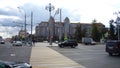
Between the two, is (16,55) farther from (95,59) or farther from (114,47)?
(114,47)

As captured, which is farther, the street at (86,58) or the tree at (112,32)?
the tree at (112,32)

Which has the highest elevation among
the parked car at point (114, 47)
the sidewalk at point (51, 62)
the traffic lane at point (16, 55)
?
the parked car at point (114, 47)

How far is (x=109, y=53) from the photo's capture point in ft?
137

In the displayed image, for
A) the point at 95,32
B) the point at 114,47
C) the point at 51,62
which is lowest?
the point at 51,62

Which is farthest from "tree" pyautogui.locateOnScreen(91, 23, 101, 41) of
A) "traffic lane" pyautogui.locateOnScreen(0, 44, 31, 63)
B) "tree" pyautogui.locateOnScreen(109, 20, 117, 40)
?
"traffic lane" pyautogui.locateOnScreen(0, 44, 31, 63)

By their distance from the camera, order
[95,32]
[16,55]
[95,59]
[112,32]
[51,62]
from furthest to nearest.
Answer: [95,32] → [112,32] → [16,55] → [95,59] → [51,62]

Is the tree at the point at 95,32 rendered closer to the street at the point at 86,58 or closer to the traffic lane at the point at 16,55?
the traffic lane at the point at 16,55

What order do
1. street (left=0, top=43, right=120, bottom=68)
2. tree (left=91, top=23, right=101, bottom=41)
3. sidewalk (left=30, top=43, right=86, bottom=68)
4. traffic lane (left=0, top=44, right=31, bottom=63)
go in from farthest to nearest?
tree (left=91, top=23, right=101, bottom=41), traffic lane (left=0, top=44, right=31, bottom=63), street (left=0, top=43, right=120, bottom=68), sidewalk (left=30, top=43, right=86, bottom=68)

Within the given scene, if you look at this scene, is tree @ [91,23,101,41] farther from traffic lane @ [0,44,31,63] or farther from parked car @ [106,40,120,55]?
parked car @ [106,40,120,55]

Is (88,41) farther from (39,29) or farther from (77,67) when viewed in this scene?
(39,29)

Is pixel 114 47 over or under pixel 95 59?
over

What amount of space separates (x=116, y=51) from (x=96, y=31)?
94203mm

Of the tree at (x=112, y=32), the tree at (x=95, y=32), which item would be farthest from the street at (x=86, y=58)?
the tree at (x=95, y=32)

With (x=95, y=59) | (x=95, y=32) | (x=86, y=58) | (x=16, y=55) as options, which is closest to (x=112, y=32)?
(x=95, y=32)
